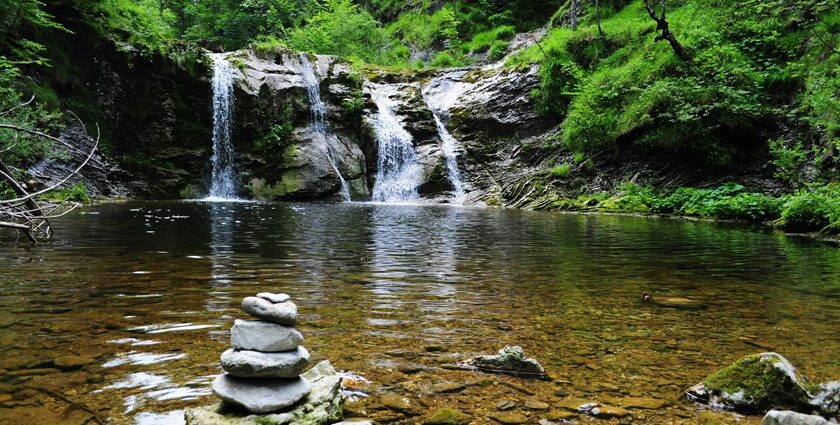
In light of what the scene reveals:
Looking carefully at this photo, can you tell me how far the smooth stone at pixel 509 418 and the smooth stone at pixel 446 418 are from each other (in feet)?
0.54

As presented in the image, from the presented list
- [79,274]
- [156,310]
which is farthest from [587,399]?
[79,274]

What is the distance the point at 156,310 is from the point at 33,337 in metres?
1.04

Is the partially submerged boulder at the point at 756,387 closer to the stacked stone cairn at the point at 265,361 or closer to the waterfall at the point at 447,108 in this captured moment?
the stacked stone cairn at the point at 265,361

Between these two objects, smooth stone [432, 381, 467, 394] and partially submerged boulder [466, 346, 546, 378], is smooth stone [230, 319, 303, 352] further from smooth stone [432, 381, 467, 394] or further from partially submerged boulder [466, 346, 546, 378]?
partially submerged boulder [466, 346, 546, 378]

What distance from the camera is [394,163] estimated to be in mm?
28062

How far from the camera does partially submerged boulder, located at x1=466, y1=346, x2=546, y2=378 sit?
349 cm

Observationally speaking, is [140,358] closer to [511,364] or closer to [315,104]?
[511,364]

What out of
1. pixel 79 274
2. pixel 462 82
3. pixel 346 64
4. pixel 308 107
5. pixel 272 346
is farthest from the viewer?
pixel 462 82

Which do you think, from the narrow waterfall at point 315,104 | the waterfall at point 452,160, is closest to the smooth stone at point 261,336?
the waterfall at point 452,160

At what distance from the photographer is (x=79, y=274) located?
6305 millimetres

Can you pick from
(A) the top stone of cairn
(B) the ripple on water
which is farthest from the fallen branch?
(A) the top stone of cairn

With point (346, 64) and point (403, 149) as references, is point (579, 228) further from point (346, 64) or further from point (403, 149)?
point (346, 64)

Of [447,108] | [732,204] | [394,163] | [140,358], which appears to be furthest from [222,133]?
[140,358]

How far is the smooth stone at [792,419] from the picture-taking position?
2.29 m
